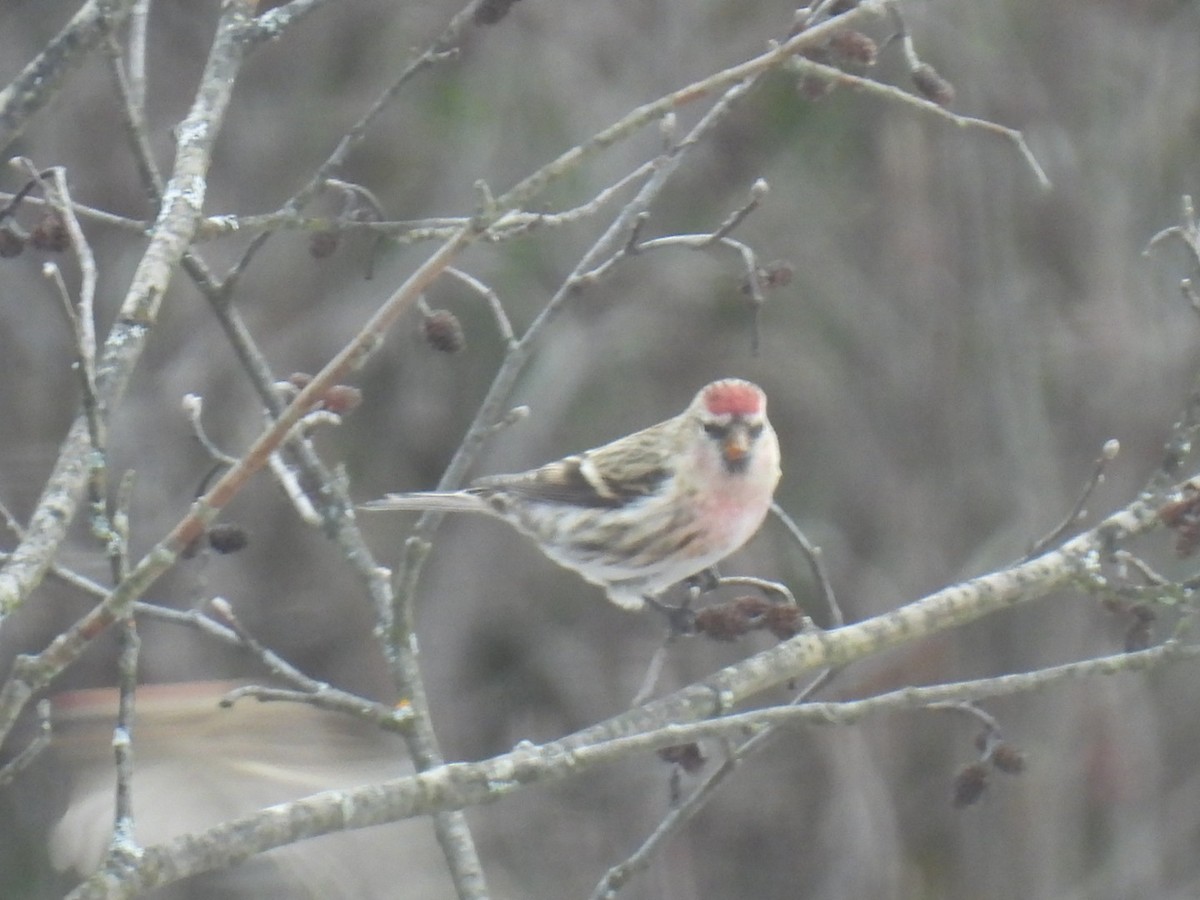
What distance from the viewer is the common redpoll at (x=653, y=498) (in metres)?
4.15

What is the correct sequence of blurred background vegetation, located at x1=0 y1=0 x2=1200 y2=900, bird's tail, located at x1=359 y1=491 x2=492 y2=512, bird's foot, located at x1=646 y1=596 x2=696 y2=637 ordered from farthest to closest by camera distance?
blurred background vegetation, located at x1=0 y1=0 x2=1200 y2=900
bird's tail, located at x1=359 y1=491 x2=492 y2=512
bird's foot, located at x1=646 y1=596 x2=696 y2=637

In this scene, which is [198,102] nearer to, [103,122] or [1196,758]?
[103,122]

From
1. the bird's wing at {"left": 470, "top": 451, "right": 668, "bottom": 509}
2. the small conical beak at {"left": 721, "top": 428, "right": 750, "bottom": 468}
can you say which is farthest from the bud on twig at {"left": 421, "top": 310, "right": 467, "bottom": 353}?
the bird's wing at {"left": 470, "top": 451, "right": 668, "bottom": 509}

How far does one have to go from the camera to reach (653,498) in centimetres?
438

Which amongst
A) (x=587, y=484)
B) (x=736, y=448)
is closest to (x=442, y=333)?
(x=736, y=448)

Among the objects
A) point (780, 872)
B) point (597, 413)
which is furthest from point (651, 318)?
point (780, 872)

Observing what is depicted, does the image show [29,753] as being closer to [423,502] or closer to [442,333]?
[442,333]

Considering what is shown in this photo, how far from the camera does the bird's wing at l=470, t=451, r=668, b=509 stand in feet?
14.7

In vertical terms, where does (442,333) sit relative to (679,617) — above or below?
above

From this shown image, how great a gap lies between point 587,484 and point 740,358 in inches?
80.6

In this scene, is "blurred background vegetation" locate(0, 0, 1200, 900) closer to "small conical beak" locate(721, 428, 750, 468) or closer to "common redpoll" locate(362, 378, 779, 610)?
"common redpoll" locate(362, 378, 779, 610)

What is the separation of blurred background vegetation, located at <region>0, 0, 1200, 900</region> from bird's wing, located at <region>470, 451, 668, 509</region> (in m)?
1.42

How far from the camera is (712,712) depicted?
8.88 ft

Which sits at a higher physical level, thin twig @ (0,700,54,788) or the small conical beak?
thin twig @ (0,700,54,788)
